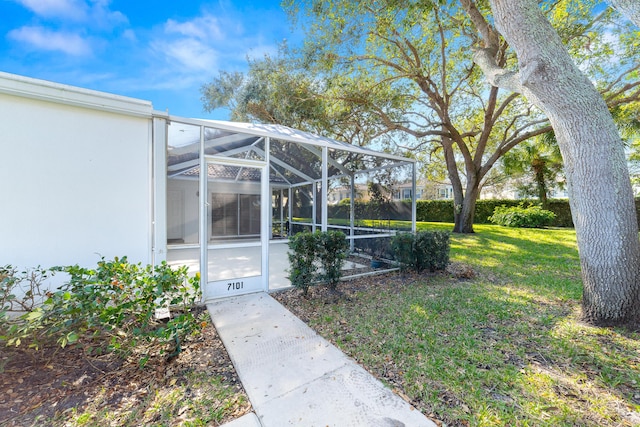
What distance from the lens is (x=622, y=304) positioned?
3.28 m

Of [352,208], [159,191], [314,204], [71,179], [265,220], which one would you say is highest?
[71,179]

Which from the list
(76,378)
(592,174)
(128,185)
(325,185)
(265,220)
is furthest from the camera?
(325,185)

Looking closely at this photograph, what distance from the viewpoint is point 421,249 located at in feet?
19.6

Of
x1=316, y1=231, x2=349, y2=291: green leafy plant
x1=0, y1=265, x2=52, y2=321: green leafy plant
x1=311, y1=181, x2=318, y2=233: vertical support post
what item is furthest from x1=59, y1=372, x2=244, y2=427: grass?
x1=311, y1=181, x2=318, y2=233: vertical support post

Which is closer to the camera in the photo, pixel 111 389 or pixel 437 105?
pixel 111 389

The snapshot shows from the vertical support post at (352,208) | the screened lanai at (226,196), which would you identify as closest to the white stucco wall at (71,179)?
the screened lanai at (226,196)

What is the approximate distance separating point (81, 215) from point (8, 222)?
0.68 meters

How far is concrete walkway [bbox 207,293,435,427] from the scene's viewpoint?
2033 millimetres

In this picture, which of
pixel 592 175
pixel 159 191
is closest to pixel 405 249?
pixel 592 175

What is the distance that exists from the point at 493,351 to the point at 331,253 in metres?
2.69

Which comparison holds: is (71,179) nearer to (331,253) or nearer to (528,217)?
(331,253)

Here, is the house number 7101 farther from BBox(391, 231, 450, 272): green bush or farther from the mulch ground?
BBox(391, 231, 450, 272): green bush

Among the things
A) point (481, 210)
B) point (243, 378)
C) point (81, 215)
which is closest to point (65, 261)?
point (81, 215)

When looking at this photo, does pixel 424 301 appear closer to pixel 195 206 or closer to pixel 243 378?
pixel 243 378
